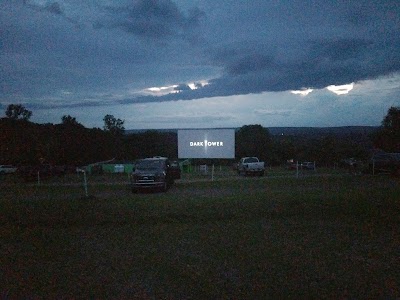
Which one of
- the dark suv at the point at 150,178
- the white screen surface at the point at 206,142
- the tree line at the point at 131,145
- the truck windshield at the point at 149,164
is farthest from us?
the tree line at the point at 131,145

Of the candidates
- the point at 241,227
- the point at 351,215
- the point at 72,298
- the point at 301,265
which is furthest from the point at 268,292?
the point at 351,215

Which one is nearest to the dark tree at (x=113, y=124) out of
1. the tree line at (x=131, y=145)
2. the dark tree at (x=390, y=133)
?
the tree line at (x=131, y=145)

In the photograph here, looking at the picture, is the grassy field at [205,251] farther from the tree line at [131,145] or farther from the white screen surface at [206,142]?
the tree line at [131,145]

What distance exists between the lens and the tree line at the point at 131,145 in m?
53.5

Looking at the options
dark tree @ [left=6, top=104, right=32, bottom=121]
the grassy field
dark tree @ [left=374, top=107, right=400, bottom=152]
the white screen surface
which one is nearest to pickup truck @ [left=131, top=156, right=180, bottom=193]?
the grassy field

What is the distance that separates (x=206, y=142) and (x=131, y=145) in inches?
1387

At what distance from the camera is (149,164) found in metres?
22.8

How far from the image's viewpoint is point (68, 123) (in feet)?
243

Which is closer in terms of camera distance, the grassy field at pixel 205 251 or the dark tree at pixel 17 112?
the grassy field at pixel 205 251

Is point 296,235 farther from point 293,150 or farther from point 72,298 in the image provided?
point 293,150

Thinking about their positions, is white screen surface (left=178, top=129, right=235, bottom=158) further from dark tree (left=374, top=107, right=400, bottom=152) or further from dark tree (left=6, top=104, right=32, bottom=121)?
Answer: dark tree (left=6, top=104, right=32, bottom=121)

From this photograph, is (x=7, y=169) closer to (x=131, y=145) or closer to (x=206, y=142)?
(x=131, y=145)

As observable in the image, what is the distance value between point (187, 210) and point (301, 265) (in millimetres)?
6814

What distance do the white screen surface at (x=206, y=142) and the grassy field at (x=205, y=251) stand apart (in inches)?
791
